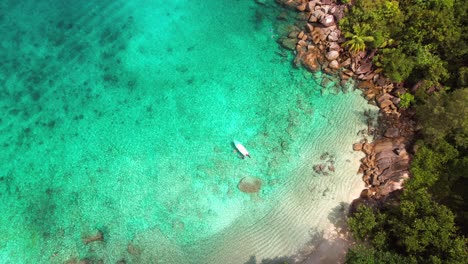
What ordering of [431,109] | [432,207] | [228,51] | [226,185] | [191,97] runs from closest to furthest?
1. [432,207]
2. [431,109]
3. [226,185]
4. [191,97]
5. [228,51]

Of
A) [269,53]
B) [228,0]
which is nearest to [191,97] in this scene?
[269,53]

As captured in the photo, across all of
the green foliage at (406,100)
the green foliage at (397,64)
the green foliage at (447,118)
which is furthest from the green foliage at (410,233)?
the green foliage at (397,64)

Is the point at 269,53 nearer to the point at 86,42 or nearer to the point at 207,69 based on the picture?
the point at 207,69

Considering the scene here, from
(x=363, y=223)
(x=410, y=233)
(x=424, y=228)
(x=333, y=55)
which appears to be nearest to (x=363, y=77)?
(x=333, y=55)

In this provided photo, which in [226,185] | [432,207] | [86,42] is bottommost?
→ [226,185]

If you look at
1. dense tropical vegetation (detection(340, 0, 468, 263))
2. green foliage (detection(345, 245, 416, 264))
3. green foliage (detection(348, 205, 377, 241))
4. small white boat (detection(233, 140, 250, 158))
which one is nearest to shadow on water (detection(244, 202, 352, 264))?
green foliage (detection(348, 205, 377, 241))
